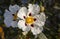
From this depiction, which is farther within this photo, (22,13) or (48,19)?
(48,19)

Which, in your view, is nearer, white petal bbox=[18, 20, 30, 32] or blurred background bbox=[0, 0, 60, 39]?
white petal bbox=[18, 20, 30, 32]

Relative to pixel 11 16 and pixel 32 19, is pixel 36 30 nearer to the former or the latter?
pixel 32 19

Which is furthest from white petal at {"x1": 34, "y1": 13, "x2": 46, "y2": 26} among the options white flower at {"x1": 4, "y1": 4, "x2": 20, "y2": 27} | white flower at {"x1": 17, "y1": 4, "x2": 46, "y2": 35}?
white flower at {"x1": 4, "y1": 4, "x2": 20, "y2": 27}

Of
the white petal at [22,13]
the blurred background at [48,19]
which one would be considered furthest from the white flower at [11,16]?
the blurred background at [48,19]

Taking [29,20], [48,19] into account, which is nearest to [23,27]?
[29,20]

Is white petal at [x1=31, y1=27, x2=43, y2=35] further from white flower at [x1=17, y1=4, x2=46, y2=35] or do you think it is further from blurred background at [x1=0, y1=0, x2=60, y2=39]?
blurred background at [x1=0, y1=0, x2=60, y2=39]
